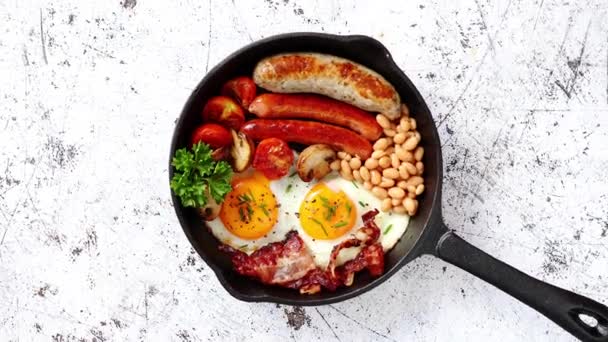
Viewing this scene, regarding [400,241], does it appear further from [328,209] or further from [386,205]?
[328,209]

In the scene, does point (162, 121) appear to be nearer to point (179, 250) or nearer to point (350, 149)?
point (179, 250)

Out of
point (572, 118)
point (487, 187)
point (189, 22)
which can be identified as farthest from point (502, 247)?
point (189, 22)

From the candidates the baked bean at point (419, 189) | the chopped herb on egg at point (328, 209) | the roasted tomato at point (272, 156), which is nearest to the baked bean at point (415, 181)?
the baked bean at point (419, 189)

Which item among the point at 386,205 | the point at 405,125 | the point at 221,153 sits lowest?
the point at 386,205

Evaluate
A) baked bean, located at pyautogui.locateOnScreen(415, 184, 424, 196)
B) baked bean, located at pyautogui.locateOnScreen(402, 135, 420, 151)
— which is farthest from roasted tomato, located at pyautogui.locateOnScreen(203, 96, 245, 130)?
baked bean, located at pyautogui.locateOnScreen(415, 184, 424, 196)

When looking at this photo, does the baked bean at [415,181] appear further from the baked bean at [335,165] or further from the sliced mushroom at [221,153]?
the sliced mushroom at [221,153]

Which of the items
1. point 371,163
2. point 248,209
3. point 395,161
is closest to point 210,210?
point 248,209

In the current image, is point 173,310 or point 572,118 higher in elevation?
point 572,118
